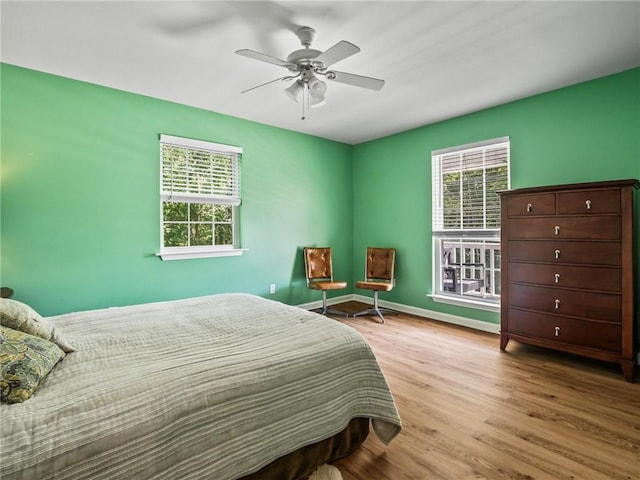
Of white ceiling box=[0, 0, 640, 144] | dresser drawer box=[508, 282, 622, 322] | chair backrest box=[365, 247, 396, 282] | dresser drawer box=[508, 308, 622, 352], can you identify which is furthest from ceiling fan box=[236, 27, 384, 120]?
chair backrest box=[365, 247, 396, 282]

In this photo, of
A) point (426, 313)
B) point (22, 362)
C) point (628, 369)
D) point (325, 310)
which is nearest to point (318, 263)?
point (325, 310)

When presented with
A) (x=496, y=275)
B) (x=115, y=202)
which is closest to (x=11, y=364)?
(x=115, y=202)

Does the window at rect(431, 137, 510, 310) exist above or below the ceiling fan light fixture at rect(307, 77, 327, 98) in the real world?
below

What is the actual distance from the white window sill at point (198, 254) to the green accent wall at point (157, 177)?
0.06m

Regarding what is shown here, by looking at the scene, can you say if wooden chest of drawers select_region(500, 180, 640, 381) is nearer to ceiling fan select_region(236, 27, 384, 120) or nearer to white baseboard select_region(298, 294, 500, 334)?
white baseboard select_region(298, 294, 500, 334)

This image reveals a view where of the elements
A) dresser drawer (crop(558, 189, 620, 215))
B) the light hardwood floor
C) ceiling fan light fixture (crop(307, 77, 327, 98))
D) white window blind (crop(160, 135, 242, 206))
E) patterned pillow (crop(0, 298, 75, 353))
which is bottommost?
the light hardwood floor

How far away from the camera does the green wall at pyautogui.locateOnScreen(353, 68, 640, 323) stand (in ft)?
9.96

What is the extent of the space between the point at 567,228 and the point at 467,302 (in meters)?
1.55

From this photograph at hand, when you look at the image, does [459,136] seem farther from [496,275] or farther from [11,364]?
[11,364]

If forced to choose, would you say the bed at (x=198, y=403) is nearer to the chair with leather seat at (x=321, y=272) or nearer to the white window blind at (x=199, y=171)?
the white window blind at (x=199, y=171)

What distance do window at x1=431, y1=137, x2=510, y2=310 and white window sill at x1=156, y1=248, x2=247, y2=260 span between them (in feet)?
8.59

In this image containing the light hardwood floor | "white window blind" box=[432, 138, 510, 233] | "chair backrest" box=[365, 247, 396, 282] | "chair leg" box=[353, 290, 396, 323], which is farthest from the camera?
"chair backrest" box=[365, 247, 396, 282]

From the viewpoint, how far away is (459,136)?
4.17 meters

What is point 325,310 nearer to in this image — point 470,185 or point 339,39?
point 470,185
